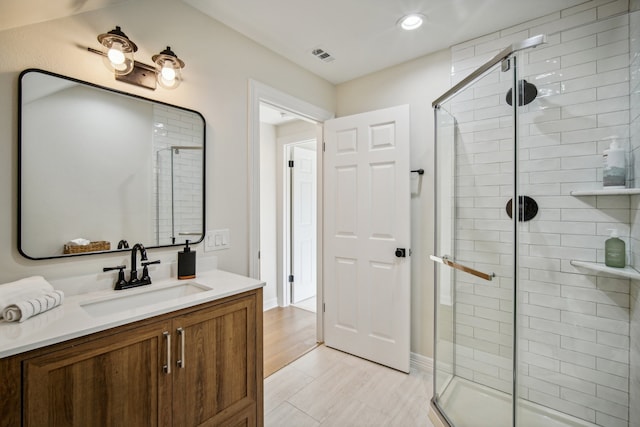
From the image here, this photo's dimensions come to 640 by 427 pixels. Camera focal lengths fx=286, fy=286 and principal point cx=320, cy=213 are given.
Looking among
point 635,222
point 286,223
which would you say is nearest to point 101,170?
point 286,223

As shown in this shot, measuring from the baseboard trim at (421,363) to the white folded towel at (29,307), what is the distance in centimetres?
234

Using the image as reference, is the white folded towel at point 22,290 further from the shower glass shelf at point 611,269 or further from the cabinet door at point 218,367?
the shower glass shelf at point 611,269

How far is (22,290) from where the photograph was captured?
1019 millimetres

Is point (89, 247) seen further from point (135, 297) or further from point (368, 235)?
point (368, 235)

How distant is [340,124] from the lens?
256 cm

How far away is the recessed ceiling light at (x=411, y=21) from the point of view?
1.81 meters

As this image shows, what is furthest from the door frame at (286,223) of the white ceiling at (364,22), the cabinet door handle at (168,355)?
the cabinet door handle at (168,355)

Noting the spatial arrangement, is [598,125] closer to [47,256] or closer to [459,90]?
[459,90]

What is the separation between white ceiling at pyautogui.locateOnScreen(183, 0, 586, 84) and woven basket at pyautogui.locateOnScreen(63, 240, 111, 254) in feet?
4.78

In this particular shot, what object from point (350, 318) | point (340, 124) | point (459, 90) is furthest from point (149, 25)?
point (350, 318)

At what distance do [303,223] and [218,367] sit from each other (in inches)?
102

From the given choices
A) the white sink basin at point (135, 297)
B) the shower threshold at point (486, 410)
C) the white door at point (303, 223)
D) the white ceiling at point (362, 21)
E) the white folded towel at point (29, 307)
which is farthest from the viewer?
the white door at point (303, 223)

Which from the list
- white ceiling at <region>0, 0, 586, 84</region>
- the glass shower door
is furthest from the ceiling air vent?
the glass shower door

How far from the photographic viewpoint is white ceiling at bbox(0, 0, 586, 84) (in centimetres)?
170
